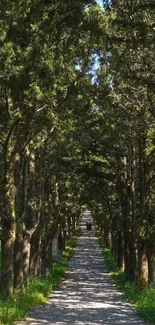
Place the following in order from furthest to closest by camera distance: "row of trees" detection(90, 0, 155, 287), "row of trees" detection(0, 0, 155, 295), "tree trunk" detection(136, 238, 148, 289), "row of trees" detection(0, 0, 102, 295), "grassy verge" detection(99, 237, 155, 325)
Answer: "tree trunk" detection(136, 238, 148, 289) < "grassy verge" detection(99, 237, 155, 325) < "row of trees" detection(90, 0, 155, 287) < "row of trees" detection(0, 0, 155, 295) < "row of trees" detection(0, 0, 102, 295)

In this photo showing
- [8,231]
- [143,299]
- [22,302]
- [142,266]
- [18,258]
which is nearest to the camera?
[22,302]

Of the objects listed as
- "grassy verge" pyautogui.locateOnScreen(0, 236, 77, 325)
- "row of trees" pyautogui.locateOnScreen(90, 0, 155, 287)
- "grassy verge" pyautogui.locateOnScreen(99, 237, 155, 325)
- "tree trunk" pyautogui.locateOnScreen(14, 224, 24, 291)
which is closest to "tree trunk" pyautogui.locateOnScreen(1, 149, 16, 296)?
"grassy verge" pyautogui.locateOnScreen(0, 236, 77, 325)

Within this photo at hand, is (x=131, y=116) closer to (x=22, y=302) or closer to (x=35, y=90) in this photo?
(x=35, y=90)

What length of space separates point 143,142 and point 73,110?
4.10 meters

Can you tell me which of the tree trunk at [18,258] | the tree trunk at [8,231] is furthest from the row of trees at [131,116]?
the tree trunk at [18,258]

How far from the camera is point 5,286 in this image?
48.5 ft

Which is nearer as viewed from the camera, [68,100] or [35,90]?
[35,90]

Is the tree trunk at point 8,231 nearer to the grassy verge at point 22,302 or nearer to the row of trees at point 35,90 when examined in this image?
the row of trees at point 35,90

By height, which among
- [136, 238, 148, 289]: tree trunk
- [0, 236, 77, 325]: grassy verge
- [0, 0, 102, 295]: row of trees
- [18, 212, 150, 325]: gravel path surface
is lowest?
[18, 212, 150, 325]: gravel path surface

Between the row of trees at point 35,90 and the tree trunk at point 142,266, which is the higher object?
the row of trees at point 35,90

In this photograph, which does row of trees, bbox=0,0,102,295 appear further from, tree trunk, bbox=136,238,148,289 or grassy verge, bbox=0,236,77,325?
tree trunk, bbox=136,238,148,289

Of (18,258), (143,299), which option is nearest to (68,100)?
(18,258)

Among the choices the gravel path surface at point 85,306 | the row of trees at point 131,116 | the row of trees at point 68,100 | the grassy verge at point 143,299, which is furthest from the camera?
the grassy verge at point 143,299

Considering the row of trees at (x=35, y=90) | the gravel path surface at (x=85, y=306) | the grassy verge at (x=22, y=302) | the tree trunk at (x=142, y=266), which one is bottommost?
the gravel path surface at (x=85, y=306)
